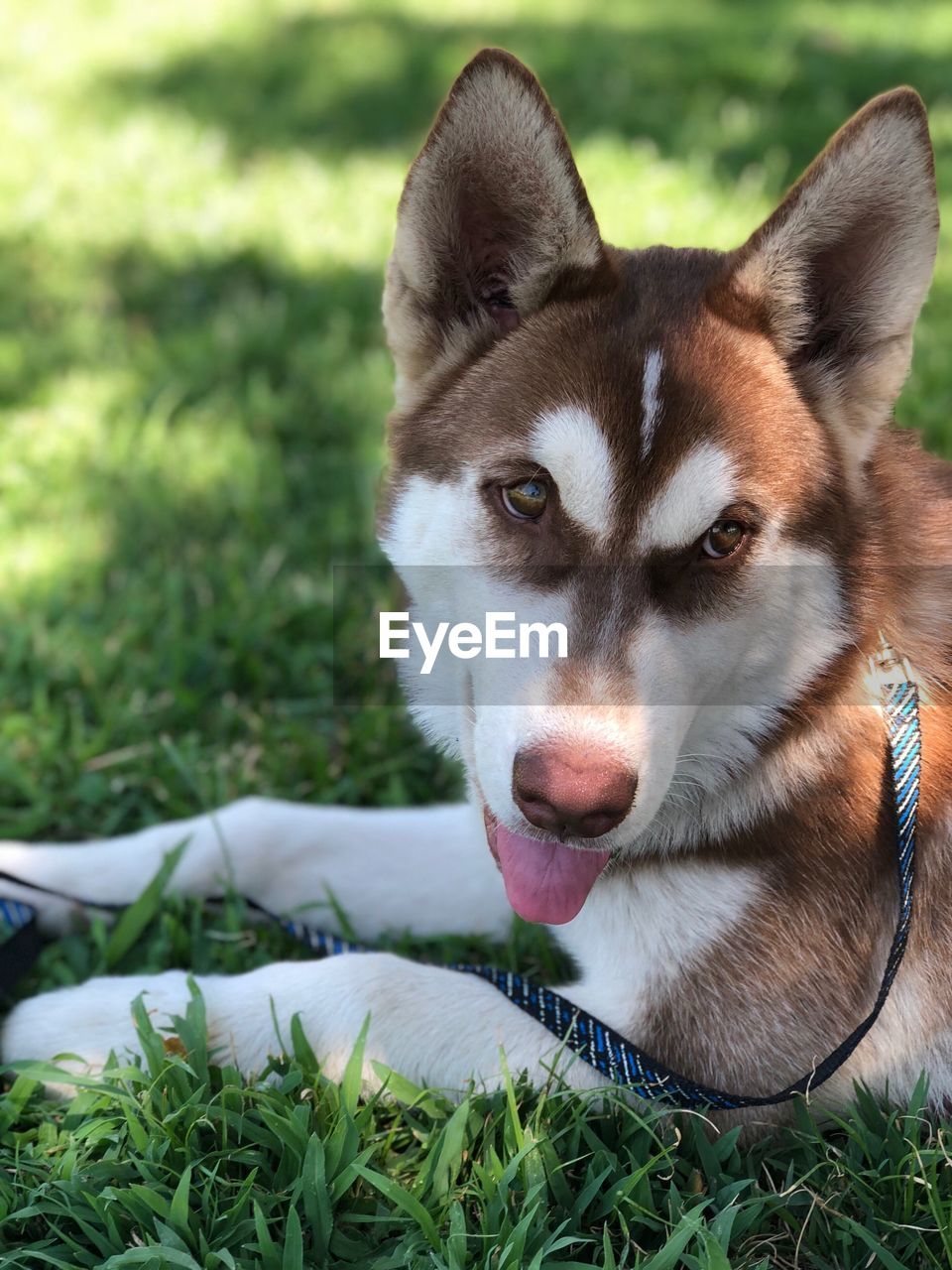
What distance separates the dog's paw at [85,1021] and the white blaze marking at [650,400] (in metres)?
1.37

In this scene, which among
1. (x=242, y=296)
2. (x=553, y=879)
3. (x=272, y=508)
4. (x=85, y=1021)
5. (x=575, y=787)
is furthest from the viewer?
(x=242, y=296)

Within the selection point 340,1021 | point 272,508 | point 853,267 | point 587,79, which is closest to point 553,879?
point 340,1021

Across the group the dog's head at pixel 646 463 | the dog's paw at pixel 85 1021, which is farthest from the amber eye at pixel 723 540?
the dog's paw at pixel 85 1021

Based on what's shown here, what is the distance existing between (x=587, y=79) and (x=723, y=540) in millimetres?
6147

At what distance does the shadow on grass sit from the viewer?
6828mm

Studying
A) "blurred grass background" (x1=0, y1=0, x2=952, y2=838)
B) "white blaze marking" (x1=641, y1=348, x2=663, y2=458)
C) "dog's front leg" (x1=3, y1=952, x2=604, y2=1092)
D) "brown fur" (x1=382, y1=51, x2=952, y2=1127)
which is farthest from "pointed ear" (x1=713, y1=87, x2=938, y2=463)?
"blurred grass background" (x1=0, y1=0, x2=952, y2=838)

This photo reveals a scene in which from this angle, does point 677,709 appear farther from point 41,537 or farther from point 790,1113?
point 41,537

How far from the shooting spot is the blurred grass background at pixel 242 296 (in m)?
3.39

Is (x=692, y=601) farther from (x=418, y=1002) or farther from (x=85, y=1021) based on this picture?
(x=85, y=1021)

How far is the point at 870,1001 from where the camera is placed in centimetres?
221

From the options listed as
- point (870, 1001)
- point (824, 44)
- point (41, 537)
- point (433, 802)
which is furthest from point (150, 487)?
point (824, 44)

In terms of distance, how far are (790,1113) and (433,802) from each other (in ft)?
4.44

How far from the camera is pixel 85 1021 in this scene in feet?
7.78

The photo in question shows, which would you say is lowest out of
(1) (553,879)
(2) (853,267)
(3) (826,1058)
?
(3) (826,1058)
